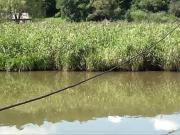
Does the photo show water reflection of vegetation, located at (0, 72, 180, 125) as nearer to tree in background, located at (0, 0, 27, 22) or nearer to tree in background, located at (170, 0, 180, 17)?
tree in background, located at (170, 0, 180, 17)

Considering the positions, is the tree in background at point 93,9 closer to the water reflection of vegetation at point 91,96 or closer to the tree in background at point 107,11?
the tree in background at point 107,11

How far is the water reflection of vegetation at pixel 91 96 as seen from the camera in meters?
8.93

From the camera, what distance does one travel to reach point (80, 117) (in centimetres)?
863

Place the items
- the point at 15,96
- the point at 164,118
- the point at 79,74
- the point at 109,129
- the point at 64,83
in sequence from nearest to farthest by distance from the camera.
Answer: the point at 109,129 < the point at 164,118 < the point at 15,96 < the point at 64,83 < the point at 79,74

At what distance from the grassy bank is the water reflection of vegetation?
0.39m

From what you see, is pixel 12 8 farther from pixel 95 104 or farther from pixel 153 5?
pixel 95 104

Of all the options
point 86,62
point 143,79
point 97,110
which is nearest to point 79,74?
point 86,62

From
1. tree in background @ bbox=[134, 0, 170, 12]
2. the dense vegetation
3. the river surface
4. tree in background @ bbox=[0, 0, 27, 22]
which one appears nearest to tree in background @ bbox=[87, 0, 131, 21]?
the dense vegetation

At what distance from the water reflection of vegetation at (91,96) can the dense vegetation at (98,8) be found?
32530 millimetres

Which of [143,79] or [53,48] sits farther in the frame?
[53,48]

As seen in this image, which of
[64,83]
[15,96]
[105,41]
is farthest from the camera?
[105,41]

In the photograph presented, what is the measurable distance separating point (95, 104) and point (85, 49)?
3.98m

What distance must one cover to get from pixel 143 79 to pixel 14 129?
196 inches

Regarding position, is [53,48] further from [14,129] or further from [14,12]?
[14,12]
